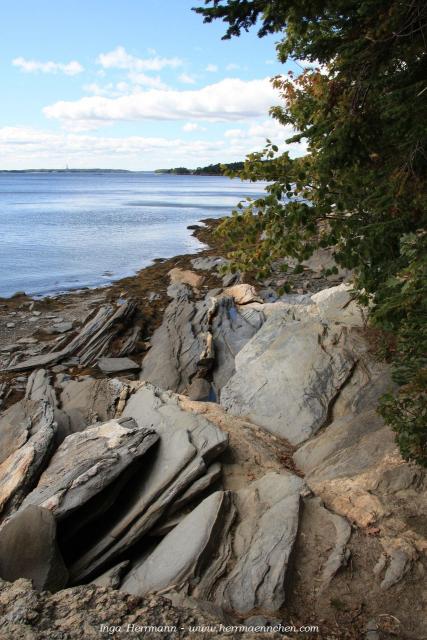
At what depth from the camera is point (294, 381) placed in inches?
496

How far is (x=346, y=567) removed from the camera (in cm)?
667

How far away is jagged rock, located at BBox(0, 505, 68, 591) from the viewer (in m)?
6.95

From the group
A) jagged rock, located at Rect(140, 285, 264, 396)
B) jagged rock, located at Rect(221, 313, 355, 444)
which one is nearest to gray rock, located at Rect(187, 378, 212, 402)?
jagged rock, located at Rect(140, 285, 264, 396)

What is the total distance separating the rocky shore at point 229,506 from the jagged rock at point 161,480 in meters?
0.02

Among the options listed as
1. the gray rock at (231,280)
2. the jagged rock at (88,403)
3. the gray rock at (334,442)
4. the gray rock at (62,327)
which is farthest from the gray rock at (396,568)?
the gray rock at (231,280)

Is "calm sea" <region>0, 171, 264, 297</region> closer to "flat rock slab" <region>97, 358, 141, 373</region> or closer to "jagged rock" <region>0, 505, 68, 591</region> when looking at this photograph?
"flat rock slab" <region>97, 358, 141, 373</region>

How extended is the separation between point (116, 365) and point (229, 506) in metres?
12.1

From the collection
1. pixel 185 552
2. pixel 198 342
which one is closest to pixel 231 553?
pixel 185 552

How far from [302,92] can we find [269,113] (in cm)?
107

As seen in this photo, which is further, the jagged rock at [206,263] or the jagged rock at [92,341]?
the jagged rock at [206,263]

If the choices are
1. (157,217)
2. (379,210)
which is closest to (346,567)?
(379,210)

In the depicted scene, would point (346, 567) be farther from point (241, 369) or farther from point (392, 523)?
point (241, 369)

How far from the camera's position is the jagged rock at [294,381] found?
11844 millimetres

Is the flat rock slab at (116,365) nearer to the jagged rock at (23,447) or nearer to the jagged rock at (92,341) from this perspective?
the jagged rock at (92,341)
